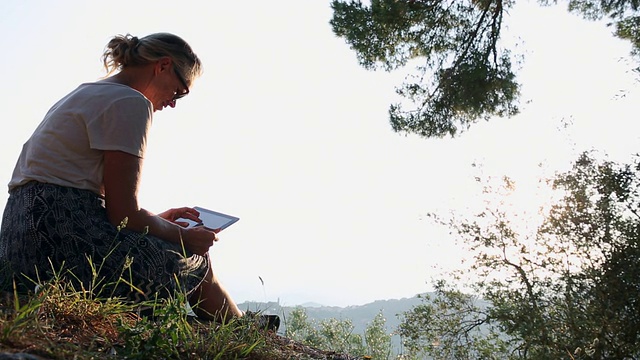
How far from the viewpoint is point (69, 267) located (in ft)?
8.72

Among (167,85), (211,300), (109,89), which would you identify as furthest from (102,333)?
(167,85)

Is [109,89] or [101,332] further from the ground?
[109,89]

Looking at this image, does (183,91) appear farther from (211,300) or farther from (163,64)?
(211,300)

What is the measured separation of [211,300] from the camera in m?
3.14

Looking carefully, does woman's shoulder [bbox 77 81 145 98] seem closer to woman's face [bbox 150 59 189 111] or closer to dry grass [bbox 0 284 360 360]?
woman's face [bbox 150 59 189 111]

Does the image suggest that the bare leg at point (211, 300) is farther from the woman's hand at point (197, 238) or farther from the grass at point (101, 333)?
the grass at point (101, 333)

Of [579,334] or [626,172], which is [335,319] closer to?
[579,334]

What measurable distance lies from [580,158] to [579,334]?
2.88 m

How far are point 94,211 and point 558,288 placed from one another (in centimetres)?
756

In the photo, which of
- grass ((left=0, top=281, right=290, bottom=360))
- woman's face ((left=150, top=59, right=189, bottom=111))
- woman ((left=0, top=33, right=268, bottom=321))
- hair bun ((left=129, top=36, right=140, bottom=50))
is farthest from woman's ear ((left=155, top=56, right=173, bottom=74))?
grass ((left=0, top=281, right=290, bottom=360))

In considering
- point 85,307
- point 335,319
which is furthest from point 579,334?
point 85,307

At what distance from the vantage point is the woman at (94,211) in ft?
8.50

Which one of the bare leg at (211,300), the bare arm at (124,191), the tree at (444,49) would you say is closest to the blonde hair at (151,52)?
the bare arm at (124,191)

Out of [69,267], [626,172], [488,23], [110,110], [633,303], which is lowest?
[69,267]
